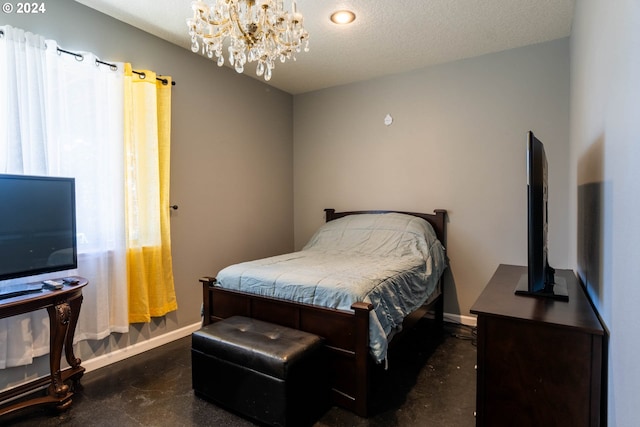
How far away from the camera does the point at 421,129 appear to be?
3496 mm

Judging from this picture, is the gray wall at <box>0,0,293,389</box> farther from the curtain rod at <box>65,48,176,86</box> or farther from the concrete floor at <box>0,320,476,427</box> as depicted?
the concrete floor at <box>0,320,476,427</box>

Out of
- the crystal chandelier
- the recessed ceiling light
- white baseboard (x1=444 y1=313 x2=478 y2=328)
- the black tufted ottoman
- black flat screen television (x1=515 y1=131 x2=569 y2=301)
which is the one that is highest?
the recessed ceiling light

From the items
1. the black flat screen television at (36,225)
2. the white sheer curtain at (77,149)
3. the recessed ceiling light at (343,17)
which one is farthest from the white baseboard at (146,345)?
the recessed ceiling light at (343,17)

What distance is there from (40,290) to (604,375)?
2.62 m

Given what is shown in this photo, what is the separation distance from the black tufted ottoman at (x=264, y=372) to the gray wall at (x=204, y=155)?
1.09m

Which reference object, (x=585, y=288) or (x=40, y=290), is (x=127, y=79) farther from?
(x=585, y=288)

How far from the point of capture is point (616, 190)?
1.07 meters

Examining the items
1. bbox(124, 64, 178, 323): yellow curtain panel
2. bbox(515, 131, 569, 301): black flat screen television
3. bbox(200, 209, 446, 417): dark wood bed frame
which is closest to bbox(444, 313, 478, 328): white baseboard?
bbox(200, 209, 446, 417): dark wood bed frame

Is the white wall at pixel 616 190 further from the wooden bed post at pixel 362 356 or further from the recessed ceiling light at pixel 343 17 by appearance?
the recessed ceiling light at pixel 343 17

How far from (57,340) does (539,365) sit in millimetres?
2383

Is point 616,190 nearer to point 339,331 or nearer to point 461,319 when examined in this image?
point 339,331

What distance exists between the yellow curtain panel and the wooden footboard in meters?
1.04

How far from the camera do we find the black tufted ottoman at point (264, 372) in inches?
67.9

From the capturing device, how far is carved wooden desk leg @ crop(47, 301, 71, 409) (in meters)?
1.91
